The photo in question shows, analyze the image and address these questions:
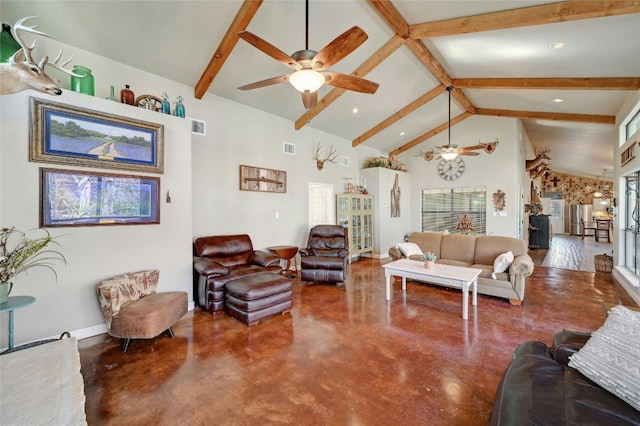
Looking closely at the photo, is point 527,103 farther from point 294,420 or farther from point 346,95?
point 294,420

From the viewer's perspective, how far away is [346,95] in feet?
18.0

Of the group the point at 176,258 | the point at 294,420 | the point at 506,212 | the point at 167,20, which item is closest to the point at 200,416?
the point at 294,420

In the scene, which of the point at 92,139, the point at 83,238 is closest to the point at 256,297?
the point at 83,238

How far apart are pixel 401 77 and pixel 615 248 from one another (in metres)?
5.44

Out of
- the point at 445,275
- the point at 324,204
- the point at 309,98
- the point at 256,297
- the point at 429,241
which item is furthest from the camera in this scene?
the point at 324,204

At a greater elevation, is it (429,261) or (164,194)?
(164,194)

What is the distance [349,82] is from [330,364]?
2.79m

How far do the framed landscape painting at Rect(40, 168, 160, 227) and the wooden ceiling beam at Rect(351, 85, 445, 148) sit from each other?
17.4 ft

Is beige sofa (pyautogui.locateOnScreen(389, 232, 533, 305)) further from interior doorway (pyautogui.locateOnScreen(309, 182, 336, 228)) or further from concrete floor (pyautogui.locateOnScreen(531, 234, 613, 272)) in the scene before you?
concrete floor (pyautogui.locateOnScreen(531, 234, 613, 272))

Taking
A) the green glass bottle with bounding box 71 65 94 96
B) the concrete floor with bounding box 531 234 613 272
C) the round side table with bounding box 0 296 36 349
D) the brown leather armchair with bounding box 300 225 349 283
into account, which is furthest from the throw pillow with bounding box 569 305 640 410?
the concrete floor with bounding box 531 234 613 272

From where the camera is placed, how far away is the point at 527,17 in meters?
3.00

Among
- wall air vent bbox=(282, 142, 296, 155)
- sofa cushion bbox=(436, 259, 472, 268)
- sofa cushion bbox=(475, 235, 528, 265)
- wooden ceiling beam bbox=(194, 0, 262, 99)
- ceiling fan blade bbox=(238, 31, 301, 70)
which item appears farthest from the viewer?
wall air vent bbox=(282, 142, 296, 155)

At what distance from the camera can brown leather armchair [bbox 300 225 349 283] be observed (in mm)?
4820

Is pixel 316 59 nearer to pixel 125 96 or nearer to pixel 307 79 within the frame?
pixel 307 79
